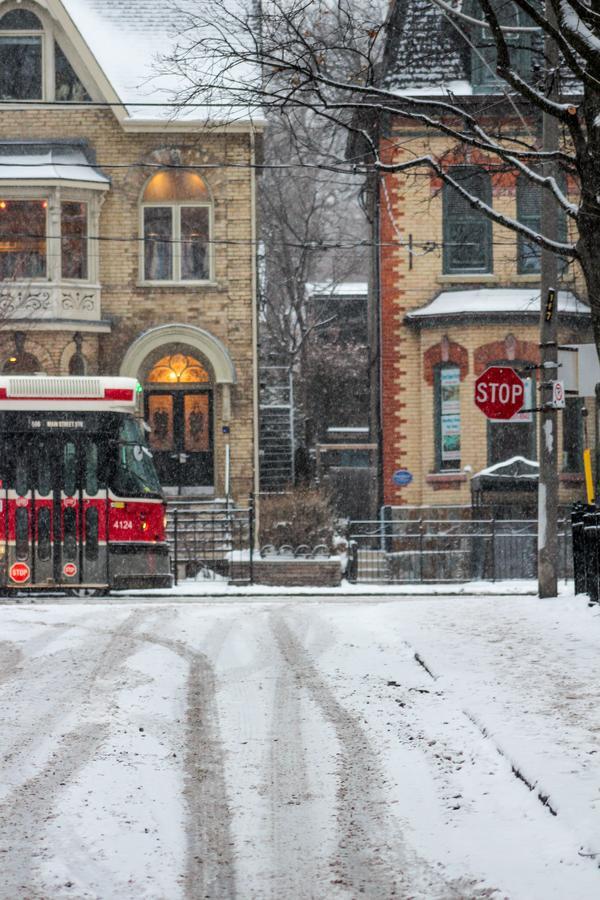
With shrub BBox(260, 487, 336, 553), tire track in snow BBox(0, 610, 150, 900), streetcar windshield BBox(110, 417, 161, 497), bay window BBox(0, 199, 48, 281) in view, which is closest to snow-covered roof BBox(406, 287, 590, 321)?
shrub BBox(260, 487, 336, 553)

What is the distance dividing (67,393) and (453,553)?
10411 millimetres

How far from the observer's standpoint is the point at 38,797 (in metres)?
7.69

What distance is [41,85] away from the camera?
105 ft

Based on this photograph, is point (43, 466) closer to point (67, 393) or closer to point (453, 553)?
point (67, 393)

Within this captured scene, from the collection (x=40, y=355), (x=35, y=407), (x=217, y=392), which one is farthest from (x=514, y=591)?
(x=40, y=355)

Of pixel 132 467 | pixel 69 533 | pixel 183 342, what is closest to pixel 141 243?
pixel 183 342

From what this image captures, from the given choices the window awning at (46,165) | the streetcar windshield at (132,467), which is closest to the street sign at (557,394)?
the streetcar windshield at (132,467)

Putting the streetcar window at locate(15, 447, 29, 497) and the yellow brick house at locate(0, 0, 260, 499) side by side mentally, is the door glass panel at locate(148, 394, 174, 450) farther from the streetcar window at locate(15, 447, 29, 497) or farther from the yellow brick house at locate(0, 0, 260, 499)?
the streetcar window at locate(15, 447, 29, 497)

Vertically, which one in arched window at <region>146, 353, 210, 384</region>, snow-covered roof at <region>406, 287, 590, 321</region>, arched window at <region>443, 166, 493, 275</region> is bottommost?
arched window at <region>146, 353, 210, 384</region>

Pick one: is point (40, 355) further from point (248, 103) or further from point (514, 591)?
point (248, 103)

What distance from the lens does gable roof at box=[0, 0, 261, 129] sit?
103 ft

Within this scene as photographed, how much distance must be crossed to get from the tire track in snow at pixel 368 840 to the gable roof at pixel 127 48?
23601 millimetres

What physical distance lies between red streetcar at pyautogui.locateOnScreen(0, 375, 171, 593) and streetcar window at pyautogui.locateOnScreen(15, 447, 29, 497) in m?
0.02

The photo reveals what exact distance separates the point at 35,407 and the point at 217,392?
36.3ft
